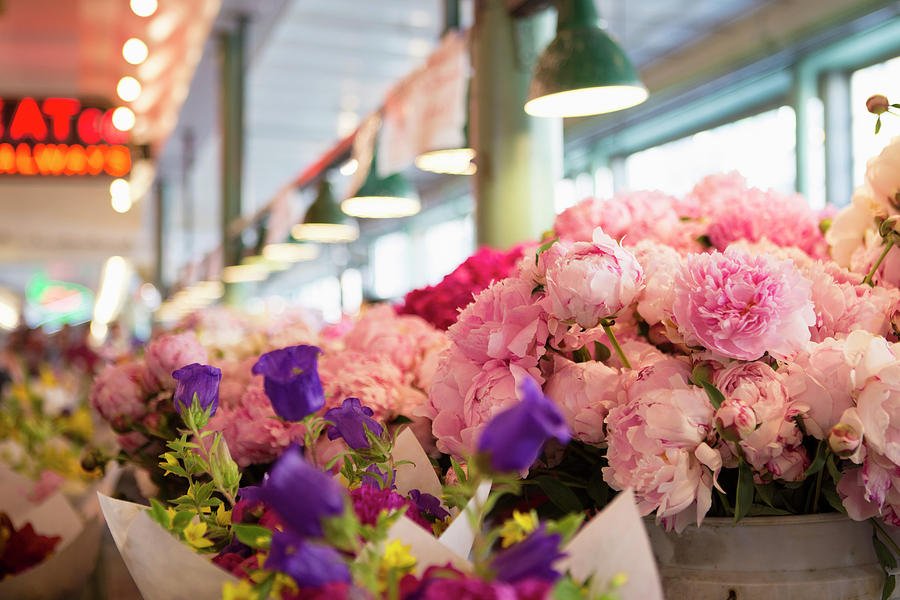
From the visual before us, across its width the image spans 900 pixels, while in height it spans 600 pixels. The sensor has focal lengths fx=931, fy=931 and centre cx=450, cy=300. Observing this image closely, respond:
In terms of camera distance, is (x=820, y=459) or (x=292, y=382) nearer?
(x=292, y=382)

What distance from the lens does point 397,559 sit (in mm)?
533

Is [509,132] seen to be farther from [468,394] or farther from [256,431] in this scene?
[468,394]

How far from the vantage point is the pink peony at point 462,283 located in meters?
1.35

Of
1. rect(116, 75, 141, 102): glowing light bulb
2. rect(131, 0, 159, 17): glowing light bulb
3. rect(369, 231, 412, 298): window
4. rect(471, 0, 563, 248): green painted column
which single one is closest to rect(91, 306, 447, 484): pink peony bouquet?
rect(471, 0, 563, 248): green painted column

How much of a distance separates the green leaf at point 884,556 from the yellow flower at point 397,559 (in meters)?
0.45

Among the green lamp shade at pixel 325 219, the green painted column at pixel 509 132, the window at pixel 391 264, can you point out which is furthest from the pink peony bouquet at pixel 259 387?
the window at pixel 391 264

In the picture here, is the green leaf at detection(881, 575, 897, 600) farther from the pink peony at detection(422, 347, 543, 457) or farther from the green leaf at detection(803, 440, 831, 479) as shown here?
the pink peony at detection(422, 347, 543, 457)

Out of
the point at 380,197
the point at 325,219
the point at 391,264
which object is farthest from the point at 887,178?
the point at 391,264

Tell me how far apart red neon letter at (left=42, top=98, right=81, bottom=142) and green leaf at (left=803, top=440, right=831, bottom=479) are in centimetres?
593

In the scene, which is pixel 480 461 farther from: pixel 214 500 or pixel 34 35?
pixel 34 35

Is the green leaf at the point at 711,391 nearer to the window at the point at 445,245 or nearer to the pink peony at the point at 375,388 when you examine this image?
the pink peony at the point at 375,388

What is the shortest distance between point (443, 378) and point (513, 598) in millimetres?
430

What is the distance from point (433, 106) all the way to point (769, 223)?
1.19m

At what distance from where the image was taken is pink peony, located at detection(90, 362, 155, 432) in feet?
3.96
